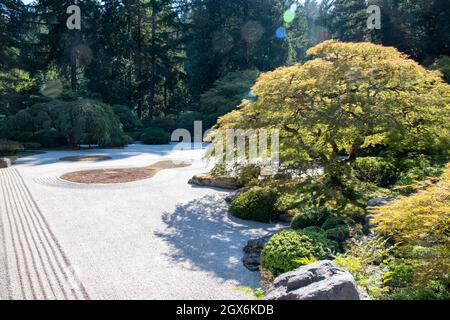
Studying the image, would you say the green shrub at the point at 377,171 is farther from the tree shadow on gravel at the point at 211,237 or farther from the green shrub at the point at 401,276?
the green shrub at the point at 401,276

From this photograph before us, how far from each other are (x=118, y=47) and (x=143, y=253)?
96.7ft

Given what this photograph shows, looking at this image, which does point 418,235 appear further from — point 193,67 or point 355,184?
point 193,67

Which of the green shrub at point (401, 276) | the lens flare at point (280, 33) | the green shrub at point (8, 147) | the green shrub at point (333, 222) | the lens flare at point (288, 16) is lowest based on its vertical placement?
the green shrub at point (401, 276)

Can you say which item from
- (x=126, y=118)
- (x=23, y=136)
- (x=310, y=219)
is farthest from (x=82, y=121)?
(x=310, y=219)

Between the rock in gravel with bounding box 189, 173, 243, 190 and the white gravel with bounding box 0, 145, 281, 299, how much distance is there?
452 millimetres

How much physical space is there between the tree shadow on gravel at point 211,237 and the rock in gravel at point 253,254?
4.1 inches

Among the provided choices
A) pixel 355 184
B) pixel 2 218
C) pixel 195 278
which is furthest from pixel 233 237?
pixel 2 218

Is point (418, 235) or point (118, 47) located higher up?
point (118, 47)

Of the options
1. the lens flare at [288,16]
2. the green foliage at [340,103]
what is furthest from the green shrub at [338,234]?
the lens flare at [288,16]

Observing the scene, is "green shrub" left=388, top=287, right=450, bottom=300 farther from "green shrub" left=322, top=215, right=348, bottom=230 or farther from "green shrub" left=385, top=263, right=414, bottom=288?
"green shrub" left=322, top=215, right=348, bottom=230

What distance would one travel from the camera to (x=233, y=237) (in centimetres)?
699

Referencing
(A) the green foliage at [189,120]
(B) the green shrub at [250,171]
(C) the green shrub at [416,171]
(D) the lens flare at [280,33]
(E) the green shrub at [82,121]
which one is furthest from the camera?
(D) the lens flare at [280,33]

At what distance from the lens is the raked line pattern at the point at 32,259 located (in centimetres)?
461

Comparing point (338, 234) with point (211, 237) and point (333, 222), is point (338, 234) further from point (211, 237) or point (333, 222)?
point (211, 237)
